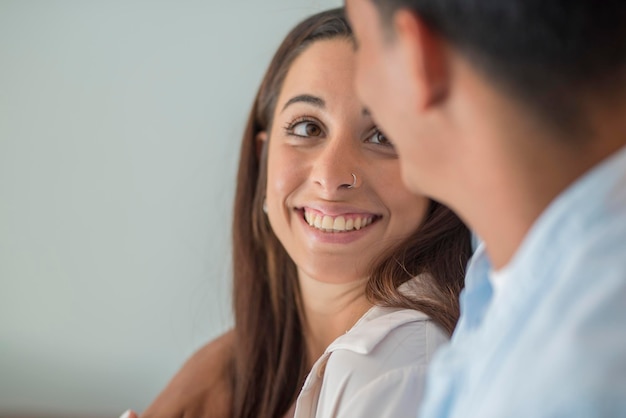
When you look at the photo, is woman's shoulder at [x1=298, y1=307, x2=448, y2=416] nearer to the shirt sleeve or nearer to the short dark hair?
the shirt sleeve

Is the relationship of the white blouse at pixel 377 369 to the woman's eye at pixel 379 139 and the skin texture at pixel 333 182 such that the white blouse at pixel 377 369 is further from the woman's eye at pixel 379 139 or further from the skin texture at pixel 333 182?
the woman's eye at pixel 379 139

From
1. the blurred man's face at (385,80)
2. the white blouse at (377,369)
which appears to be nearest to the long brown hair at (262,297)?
the white blouse at (377,369)

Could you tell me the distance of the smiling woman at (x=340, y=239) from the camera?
1.30 m

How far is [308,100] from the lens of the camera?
155 cm

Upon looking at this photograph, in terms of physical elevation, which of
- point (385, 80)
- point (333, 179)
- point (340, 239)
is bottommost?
point (340, 239)

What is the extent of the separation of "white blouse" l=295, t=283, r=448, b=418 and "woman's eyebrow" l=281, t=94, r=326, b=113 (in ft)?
1.30

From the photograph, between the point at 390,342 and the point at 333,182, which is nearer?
the point at 390,342

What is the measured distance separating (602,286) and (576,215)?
0.20ft

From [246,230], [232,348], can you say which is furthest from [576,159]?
[232,348]

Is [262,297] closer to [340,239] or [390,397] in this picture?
[340,239]

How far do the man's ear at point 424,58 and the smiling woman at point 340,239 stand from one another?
624 mm

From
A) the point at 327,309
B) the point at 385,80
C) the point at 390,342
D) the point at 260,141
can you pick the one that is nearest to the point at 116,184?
the point at 260,141

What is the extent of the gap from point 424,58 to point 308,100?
0.84 metres

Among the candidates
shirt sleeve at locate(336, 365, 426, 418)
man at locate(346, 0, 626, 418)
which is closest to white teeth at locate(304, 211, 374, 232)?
shirt sleeve at locate(336, 365, 426, 418)
